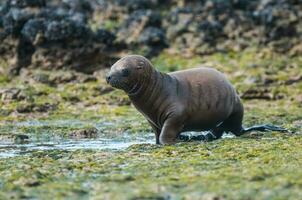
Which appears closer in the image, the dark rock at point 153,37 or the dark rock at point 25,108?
the dark rock at point 25,108

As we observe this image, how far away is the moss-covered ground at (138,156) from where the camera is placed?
6.97m

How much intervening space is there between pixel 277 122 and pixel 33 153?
5056mm

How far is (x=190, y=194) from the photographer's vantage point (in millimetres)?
6730

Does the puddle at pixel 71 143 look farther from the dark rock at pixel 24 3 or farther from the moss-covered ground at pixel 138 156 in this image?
the dark rock at pixel 24 3

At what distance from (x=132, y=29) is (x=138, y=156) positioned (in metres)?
12.0

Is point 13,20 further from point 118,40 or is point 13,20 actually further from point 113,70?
point 113,70

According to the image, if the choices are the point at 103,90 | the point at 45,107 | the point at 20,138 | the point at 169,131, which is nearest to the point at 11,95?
the point at 45,107

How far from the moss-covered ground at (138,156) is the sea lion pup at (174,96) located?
0.41 metres

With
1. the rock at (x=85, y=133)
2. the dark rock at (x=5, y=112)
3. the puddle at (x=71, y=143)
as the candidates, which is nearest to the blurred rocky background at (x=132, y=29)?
the dark rock at (x=5, y=112)

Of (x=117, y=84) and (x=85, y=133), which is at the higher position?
(x=117, y=84)

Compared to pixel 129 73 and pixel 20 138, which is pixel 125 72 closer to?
pixel 129 73

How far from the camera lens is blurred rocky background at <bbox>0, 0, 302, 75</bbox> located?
62.7 ft

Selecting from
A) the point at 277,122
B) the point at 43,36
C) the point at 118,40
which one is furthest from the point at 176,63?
the point at 277,122

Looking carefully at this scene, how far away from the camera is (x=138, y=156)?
30.2 ft
